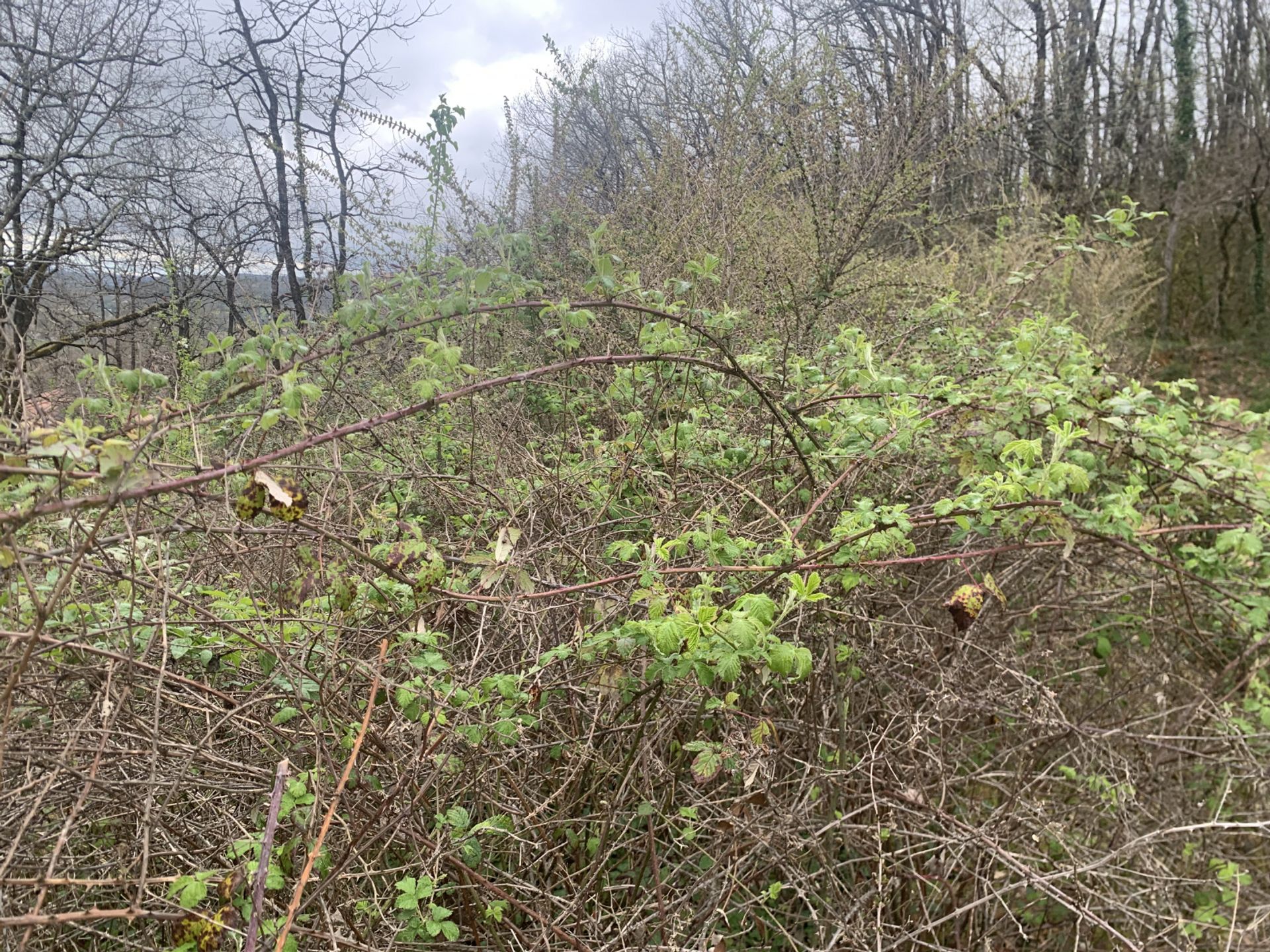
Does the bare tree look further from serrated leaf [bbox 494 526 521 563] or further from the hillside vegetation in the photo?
serrated leaf [bbox 494 526 521 563]

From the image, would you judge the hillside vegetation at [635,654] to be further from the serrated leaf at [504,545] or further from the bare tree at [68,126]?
the bare tree at [68,126]

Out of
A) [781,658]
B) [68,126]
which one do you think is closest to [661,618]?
[781,658]

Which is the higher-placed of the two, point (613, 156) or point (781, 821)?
point (613, 156)

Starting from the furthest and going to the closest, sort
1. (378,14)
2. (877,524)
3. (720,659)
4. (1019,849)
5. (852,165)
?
1. (378,14)
2. (852,165)
3. (1019,849)
4. (877,524)
5. (720,659)

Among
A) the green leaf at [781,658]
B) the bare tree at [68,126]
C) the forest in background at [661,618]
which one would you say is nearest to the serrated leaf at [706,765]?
the forest in background at [661,618]

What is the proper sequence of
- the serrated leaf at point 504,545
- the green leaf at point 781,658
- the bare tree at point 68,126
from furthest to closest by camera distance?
the bare tree at point 68,126, the serrated leaf at point 504,545, the green leaf at point 781,658

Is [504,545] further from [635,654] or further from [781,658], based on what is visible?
[781,658]

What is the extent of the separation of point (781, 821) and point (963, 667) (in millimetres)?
797

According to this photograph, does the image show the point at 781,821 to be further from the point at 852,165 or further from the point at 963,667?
the point at 852,165

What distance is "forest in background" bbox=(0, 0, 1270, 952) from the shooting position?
4.66 feet

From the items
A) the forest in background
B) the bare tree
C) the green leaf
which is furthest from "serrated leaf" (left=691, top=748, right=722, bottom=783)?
the bare tree

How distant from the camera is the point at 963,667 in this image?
2.28 m

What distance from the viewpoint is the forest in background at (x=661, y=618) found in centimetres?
142

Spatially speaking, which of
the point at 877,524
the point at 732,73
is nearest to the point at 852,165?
the point at 732,73
